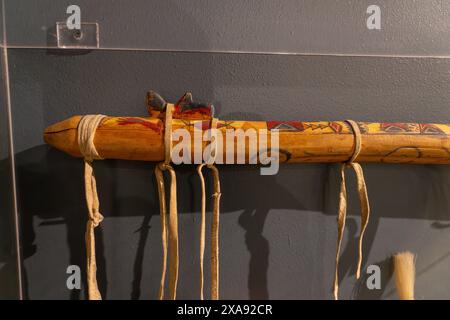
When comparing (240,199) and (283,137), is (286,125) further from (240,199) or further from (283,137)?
(240,199)

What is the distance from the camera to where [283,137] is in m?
0.64

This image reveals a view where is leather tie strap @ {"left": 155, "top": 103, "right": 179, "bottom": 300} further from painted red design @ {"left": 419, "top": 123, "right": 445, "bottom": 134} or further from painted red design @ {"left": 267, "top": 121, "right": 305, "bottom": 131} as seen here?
painted red design @ {"left": 419, "top": 123, "right": 445, "bottom": 134}

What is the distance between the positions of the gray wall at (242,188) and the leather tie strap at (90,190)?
45mm

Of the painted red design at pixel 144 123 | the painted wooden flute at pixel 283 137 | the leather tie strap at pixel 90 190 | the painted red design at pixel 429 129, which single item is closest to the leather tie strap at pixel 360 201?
the painted wooden flute at pixel 283 137

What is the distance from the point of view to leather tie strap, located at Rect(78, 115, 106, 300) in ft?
2.02

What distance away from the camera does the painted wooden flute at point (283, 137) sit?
0.62m

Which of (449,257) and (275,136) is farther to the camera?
(449,257)

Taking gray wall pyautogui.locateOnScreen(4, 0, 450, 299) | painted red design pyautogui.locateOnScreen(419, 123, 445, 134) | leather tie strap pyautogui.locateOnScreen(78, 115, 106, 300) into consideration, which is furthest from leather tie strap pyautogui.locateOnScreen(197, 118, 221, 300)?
painted red design pyautogui.locateOnScreen(419, 123, 445, 134)

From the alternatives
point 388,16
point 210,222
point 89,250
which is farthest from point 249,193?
point 388,16

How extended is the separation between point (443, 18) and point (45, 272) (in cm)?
94

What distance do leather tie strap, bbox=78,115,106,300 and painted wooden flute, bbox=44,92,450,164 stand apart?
11mm

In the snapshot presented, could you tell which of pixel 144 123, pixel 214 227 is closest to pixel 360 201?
pixel 214 227

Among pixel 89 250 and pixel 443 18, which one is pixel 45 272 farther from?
pixel 443 18
